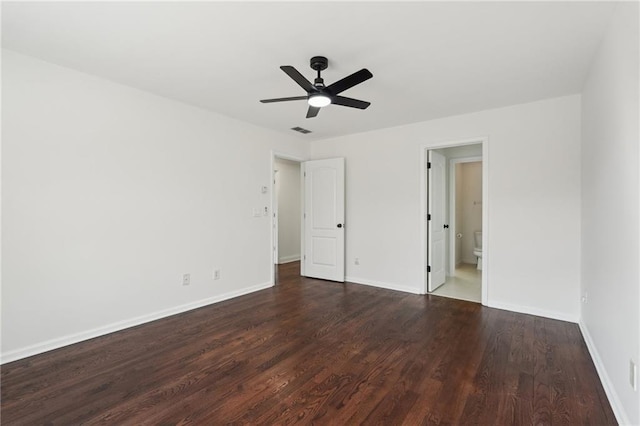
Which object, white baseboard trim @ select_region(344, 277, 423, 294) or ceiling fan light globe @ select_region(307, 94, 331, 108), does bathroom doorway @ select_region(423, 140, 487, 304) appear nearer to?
white baseboard trim @ select_region(344, 277, 423, 294)

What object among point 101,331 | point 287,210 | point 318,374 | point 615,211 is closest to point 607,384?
point 615,211

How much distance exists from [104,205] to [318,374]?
8.36ft

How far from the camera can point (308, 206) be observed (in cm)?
542

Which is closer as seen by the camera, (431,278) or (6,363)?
(6,363)

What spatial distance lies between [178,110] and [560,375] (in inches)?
172

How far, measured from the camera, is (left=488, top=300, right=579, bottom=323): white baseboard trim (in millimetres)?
3312

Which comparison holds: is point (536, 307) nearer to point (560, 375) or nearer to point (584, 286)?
point (584, 286)

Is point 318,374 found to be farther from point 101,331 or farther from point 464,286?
point 464,286

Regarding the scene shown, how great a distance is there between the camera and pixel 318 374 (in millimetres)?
2250

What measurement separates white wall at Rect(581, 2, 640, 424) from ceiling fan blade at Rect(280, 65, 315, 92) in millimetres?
1876

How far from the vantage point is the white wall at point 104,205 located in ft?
8.13

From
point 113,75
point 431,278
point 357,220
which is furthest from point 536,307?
point 113,75

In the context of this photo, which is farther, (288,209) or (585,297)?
(288,209)


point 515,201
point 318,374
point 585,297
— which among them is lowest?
point 318,374
